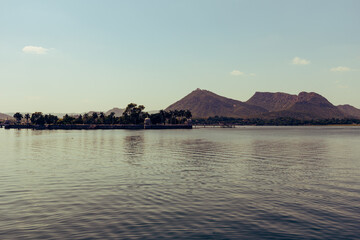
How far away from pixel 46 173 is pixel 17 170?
5452 mm

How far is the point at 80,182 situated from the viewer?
1228 inches

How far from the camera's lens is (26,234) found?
1592 centimetres

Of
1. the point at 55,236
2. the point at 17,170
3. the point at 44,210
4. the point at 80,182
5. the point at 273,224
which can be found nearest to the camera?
the point at 55,236

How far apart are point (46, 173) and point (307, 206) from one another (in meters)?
29.7

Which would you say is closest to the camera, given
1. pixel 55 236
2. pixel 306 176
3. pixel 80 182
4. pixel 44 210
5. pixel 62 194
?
pixel 55 236

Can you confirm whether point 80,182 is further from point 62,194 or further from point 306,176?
point 306,176

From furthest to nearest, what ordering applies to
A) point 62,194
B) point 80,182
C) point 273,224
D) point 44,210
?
point 80,182, point 62,194, point 44,210, point 273,224

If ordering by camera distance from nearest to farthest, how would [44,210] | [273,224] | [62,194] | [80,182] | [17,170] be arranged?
[273,224] → [44,210] → [62,194] → [80,182] → [17,170]

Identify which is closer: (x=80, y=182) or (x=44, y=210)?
(x=44, y=210)

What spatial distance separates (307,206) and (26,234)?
18.3 meters

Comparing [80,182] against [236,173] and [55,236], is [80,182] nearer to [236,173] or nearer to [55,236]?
[55,236]

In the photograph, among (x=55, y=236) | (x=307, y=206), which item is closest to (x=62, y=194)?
(x=55, y=236)

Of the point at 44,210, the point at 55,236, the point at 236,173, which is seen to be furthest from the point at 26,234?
the point at 236,173

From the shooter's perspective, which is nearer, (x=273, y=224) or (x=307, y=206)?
(x=273, y=224)
